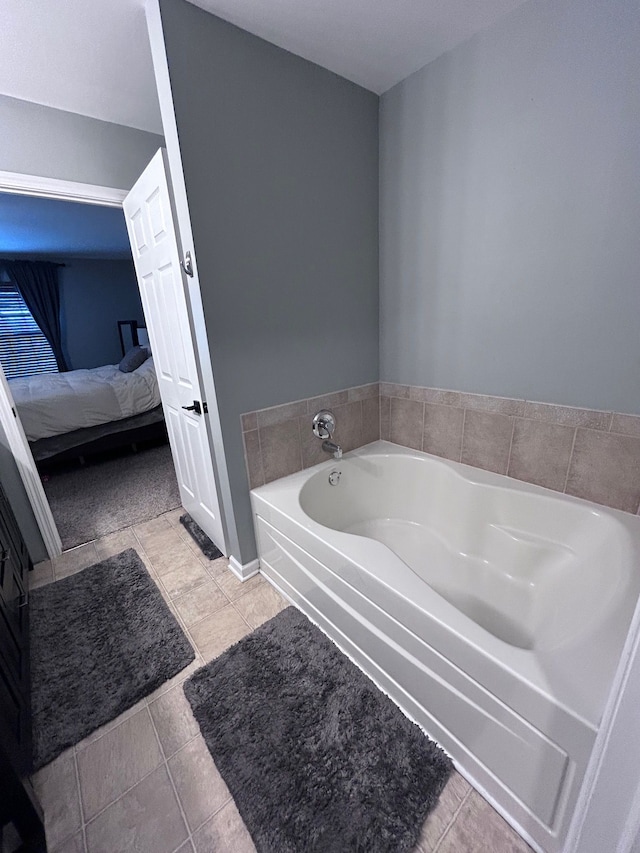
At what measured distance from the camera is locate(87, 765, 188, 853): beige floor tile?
0.86 metres

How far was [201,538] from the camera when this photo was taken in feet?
6.76

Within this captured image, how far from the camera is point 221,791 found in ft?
Answer: 3.13

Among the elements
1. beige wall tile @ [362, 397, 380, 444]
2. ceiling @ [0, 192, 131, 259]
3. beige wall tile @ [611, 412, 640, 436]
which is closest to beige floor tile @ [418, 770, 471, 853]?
beige wall tile @ [611, 412, 640, 436]

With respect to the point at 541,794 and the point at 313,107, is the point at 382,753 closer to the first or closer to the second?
the point at 541,794

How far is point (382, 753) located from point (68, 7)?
2588 mm

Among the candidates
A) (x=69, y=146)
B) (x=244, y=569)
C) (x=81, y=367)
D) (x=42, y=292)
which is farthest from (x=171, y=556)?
(x=42, y=292)

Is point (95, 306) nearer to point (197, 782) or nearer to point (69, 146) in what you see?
point (69, 146)

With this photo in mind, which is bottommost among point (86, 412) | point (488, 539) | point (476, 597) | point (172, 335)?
point (476, 597)

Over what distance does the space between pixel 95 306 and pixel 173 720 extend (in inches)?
237

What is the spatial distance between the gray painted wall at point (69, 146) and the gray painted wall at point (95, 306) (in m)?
4.37

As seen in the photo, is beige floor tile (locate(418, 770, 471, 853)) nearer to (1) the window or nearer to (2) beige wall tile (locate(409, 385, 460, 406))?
(2) beige wall tile (locate(409, 385, 460, 406))

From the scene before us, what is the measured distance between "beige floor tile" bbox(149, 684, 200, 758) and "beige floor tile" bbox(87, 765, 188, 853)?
96mm

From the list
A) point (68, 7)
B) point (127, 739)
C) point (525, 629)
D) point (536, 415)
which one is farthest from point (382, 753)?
point (68, 7)

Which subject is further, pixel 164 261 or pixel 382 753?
pixel 164 261
